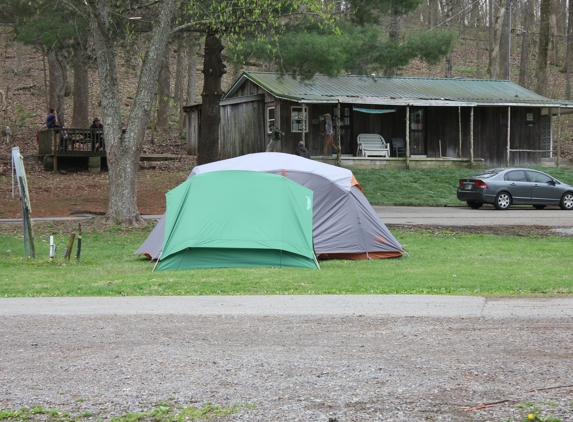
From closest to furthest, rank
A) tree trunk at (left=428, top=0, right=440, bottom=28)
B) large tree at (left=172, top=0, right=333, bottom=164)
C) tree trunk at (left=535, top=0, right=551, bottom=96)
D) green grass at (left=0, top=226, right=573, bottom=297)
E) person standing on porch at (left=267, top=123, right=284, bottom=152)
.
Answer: green grass at (left=0, top=226, right=573, bottom=297)
large tree at (left=172, top=0, right=333, bottom=164)
person standing on porch at (left=267, top=123, right=284, bottom=152)
tree trunk at (left=535, top=0, right=551, bottom=96)
tree trunk at (left=428, top=0, right=440, bottom=28)

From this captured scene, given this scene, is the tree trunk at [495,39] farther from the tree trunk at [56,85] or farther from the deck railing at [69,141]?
the deck railing at [69,141]

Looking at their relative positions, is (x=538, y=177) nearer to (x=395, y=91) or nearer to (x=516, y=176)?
(x=516, y=176)

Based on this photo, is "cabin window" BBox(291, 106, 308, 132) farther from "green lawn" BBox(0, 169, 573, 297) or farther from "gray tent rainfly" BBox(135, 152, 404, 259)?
"gray tent rainfly" BBox(135, 152, 404, 259)

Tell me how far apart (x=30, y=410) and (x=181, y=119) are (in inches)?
1544

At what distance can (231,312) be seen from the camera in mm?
8273

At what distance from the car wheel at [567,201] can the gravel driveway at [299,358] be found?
17.7 meters

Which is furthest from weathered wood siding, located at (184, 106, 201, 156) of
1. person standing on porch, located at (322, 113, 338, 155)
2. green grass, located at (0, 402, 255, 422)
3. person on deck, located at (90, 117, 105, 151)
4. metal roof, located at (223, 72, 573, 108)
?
green grass, located at (0, 402, 255, 422)

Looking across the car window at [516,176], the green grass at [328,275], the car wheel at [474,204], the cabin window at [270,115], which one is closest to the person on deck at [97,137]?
the cabin window at [270,115]

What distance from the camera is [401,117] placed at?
112 ft

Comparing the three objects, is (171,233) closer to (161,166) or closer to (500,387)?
(500,387)

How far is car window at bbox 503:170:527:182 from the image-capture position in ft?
81.7

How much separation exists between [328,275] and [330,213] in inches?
94.2

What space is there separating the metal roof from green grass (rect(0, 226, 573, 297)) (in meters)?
15.5

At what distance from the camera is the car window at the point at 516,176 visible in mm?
24891
